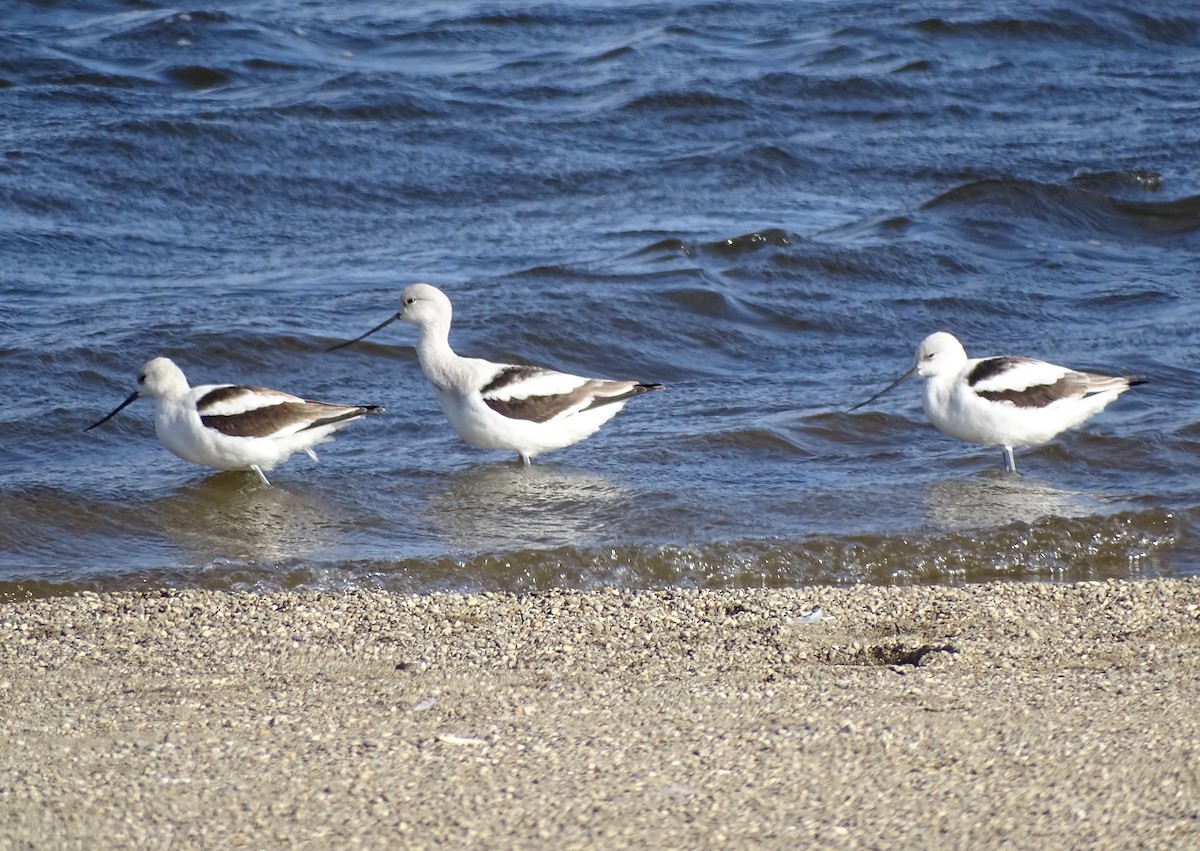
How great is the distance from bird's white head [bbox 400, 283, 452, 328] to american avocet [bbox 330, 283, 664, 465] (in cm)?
18

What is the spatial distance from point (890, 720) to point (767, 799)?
2.16ft

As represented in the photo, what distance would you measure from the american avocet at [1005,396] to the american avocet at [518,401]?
1.49m

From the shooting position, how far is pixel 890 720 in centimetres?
459

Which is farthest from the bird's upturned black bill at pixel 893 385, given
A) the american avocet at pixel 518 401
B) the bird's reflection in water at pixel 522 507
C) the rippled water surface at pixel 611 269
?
the bird's reflection in water at pixel 522 507

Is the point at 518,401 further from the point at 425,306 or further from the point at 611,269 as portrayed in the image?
the point at 611,269

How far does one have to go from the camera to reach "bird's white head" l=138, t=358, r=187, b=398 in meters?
8.30

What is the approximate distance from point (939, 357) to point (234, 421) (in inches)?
145

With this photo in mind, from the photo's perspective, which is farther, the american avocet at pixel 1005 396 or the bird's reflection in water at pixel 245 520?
the american avocet at pixel 1005 396

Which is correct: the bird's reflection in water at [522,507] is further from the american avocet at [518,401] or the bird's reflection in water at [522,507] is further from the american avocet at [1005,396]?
the american avocet at [1005,396]

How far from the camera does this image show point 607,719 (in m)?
4.71

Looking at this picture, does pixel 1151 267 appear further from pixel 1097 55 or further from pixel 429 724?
pixel 429 724

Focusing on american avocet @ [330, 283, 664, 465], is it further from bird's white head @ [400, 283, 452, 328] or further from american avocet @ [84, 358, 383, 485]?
american avocet @ [84, 358, 383, 485]

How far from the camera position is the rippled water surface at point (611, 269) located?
7.24 m

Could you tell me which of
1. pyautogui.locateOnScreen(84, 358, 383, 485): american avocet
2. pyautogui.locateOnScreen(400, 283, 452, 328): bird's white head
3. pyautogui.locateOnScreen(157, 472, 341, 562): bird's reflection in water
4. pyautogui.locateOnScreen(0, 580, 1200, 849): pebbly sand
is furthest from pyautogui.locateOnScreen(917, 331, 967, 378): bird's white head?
pyautogui.locateOnScreen(157, 472, 341, 562): bird's reflection in water
